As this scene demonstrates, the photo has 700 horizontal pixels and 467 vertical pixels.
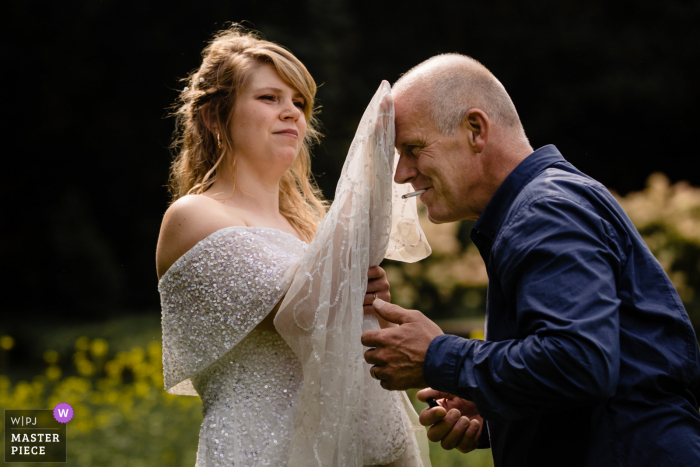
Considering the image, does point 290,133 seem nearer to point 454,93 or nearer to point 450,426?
point 454,93

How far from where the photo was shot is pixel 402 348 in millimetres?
1680

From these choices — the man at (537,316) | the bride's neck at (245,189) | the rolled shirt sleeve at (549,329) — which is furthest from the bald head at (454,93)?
the bride's neck at (245,189)

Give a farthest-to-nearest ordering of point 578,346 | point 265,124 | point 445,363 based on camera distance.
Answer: point 265,124 → point 445,363 → point 578,346

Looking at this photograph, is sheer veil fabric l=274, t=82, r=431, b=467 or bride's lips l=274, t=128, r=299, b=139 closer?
sheer veil fabric l=274, t=82, r=431, b=467

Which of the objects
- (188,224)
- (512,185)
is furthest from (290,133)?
(512,185)

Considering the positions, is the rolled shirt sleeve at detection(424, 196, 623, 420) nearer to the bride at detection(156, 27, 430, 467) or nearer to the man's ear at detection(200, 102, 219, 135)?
the bride at detection(156, 27, 430, 467)

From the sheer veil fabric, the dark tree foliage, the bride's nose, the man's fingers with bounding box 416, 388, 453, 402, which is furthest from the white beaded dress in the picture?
the dark tree foliage

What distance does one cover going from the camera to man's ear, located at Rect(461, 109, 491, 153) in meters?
1.84

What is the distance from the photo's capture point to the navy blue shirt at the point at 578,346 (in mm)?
1393

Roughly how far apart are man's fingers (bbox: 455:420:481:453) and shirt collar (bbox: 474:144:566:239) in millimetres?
685

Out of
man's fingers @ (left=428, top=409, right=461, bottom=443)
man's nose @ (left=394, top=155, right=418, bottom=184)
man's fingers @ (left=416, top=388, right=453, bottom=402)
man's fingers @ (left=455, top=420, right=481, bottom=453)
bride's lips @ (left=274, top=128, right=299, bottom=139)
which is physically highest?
bride's lips @ (left=274, top=128, right=299, bottom=139)

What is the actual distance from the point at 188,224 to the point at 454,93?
1.04 meters

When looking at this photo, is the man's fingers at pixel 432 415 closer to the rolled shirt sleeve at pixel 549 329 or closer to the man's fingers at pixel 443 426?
the man's fingers at pixel 443 426

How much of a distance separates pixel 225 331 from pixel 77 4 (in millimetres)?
12038
